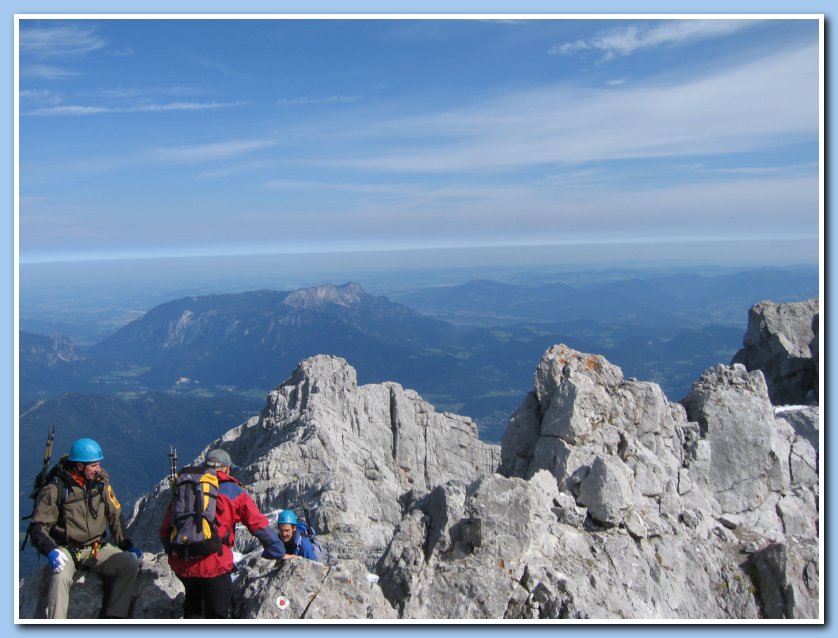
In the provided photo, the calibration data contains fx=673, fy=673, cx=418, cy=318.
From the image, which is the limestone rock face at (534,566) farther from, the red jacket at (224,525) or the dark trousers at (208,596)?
the red jacket at (224,525)

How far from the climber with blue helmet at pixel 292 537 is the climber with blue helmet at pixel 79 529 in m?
2.92

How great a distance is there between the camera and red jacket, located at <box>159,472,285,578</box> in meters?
12.0

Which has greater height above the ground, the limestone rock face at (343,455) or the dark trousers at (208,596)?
the dark trousers at (208,596)

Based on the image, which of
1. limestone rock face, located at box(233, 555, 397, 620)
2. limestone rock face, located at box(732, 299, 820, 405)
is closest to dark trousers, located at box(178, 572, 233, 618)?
limestone rock face, located at box(233, 555, 397, 620)

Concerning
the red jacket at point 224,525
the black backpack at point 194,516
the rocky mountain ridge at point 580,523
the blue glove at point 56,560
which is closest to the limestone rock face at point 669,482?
the rocky mountain ridge at point 580,523

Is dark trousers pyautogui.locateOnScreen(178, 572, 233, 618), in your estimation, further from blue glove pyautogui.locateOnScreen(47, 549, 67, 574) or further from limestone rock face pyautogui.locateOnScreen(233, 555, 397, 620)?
blue glove pyautogui.locateOnScreen(47, 549, 67, 574)

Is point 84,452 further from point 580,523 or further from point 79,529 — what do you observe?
point 580,523

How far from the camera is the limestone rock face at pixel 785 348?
4412cm

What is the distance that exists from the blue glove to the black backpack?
2.14 m

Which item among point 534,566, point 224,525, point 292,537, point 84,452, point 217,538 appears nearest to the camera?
point 217,538

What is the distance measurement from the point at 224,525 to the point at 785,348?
4441cm

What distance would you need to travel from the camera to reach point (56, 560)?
12250mm

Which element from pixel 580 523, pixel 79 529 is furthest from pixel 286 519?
pixel 580 523

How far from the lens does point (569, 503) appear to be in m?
18.0
